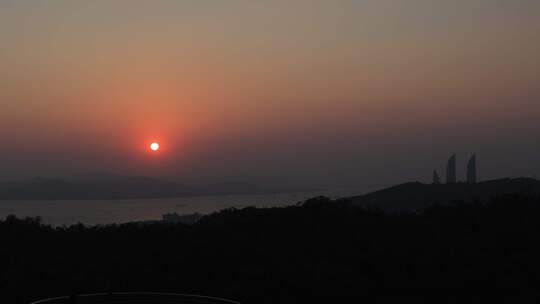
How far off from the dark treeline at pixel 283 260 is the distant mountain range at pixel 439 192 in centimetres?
5435

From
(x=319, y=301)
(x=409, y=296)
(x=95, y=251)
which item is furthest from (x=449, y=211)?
(x=95, y=251)

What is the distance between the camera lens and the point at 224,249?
23219mm

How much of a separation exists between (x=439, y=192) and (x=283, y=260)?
74.8 m

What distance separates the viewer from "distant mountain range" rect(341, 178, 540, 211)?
277 ft

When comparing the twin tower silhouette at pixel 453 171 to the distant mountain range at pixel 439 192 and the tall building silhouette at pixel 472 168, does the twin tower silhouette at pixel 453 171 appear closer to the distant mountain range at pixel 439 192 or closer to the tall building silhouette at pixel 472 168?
the tall building silhouette at pixel 472 168

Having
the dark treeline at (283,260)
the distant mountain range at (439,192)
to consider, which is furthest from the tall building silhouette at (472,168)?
the dark treeline at (283,260)

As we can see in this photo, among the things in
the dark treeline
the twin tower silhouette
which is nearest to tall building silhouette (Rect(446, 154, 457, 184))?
the twin tower silhouette

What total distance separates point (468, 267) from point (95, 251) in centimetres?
1444

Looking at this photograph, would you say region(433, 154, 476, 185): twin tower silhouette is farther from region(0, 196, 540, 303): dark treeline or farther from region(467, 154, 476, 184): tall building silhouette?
region(0, 196, 540, 303): dark treeline

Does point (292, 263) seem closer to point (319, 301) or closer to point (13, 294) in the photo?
point (319, 301)

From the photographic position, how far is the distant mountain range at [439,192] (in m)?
84.3

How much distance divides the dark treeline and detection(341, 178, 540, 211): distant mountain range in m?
54.3

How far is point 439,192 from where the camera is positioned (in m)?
91.7

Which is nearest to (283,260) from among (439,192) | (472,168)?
(439,192)
